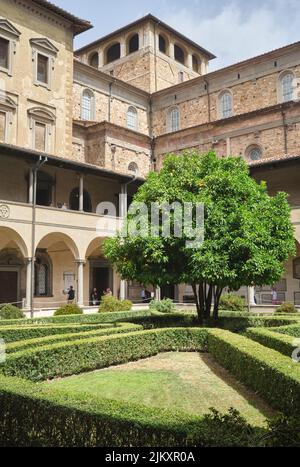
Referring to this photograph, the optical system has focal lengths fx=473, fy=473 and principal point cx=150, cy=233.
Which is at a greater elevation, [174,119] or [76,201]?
[174,119]

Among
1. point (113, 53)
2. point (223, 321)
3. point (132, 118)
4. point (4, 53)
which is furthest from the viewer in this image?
point (113, 53)

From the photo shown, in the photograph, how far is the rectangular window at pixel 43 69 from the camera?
2955 cm

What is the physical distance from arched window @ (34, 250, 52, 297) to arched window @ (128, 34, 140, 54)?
23670 mm

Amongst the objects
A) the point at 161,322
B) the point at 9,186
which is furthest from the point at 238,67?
the point at 161,322

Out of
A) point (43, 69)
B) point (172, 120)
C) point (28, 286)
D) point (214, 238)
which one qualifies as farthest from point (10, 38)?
point (214, 238)

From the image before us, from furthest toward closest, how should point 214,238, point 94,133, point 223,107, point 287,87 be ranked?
1. point 223,107
2. point 94,133
3. point 287,87
4. point 214,238

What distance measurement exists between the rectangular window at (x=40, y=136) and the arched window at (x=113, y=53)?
18358 millimetres

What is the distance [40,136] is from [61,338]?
779 inches

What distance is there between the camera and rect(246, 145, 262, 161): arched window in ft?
112

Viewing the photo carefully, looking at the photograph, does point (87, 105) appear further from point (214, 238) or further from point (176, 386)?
point (176, 386)

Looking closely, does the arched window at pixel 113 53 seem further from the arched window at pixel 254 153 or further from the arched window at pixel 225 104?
the arched window at pixel 254 153

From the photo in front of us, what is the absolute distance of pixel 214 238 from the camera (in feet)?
49.3

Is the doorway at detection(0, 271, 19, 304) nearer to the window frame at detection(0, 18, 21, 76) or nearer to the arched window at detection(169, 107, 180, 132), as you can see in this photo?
the window frame at detection(0, 18, 21, 76)

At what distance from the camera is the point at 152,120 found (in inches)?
1628
